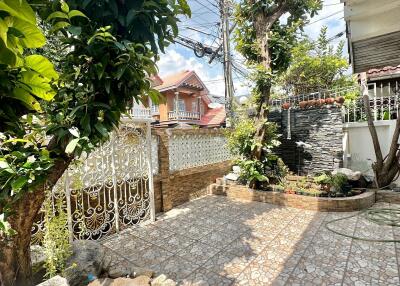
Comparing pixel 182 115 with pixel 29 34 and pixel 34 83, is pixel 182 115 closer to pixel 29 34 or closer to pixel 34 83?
pixel 34 83

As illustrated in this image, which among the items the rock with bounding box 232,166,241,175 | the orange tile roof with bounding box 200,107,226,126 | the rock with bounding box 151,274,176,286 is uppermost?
the orange tile roof with bounding box 200,107,226,126

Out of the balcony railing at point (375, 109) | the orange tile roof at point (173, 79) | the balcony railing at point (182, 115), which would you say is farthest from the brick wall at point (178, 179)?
the orange tile roof at point (173, 79)

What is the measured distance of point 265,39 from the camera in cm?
498

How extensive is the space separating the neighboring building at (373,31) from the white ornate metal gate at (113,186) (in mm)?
3203

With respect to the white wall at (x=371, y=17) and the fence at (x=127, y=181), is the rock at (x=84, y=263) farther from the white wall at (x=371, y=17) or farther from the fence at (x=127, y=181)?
the white wall at (x=371, y=17)

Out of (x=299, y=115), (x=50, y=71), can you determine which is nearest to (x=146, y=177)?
(x=50, y=71)

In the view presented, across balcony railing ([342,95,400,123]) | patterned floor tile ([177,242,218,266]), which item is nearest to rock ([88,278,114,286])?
patterned floor tile ([177,242,218,266])

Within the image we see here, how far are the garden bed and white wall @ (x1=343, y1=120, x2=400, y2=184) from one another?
1110 millimetres

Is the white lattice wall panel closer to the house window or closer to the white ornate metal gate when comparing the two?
the white ornate metal gate

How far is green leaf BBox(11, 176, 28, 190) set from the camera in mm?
1101

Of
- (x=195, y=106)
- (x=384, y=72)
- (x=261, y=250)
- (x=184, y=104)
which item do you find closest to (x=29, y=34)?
(x=261, y=250)

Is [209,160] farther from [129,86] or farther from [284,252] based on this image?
[129,86]

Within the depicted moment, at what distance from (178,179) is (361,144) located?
4.61 metres

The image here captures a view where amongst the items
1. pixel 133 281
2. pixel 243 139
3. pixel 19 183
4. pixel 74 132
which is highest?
pixel 74 132
